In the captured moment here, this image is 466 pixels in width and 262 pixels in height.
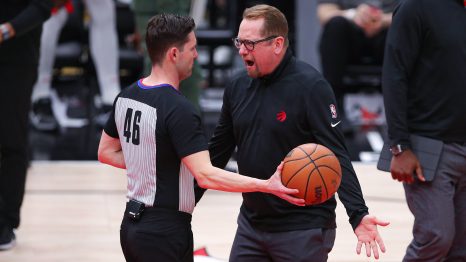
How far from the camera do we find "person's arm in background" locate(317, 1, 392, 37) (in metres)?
10.8

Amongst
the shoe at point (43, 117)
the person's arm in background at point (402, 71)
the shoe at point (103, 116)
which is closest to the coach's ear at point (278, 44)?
the person's arm in background at point (402, 71)

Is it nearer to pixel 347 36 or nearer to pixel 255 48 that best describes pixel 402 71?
pixel 255 48

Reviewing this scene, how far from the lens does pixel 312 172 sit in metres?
3.88

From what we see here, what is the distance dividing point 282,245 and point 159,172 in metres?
0.63

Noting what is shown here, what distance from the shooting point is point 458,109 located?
4797 millimetres

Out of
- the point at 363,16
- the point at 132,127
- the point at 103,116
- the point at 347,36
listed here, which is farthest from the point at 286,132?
the point at 363,16

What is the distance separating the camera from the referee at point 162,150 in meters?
4.03

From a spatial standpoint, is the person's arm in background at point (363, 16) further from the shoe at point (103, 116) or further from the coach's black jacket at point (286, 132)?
the coach's black jacket at point (286, 132)

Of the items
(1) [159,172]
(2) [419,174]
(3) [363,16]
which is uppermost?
(1) [159,172]

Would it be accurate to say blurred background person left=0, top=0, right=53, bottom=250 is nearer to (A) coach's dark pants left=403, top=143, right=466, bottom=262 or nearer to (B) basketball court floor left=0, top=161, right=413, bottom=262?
(B) basketball court floor left=0, top=161, right=413, bottom=262

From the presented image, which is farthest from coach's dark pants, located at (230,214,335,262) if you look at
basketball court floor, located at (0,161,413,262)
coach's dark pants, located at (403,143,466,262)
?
basketball court floor, located at (0,161,413,262)

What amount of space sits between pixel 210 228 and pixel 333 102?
3.05 m

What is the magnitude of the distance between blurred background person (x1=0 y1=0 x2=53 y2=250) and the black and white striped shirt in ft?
7.53

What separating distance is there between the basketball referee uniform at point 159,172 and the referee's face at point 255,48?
15.6 inches
